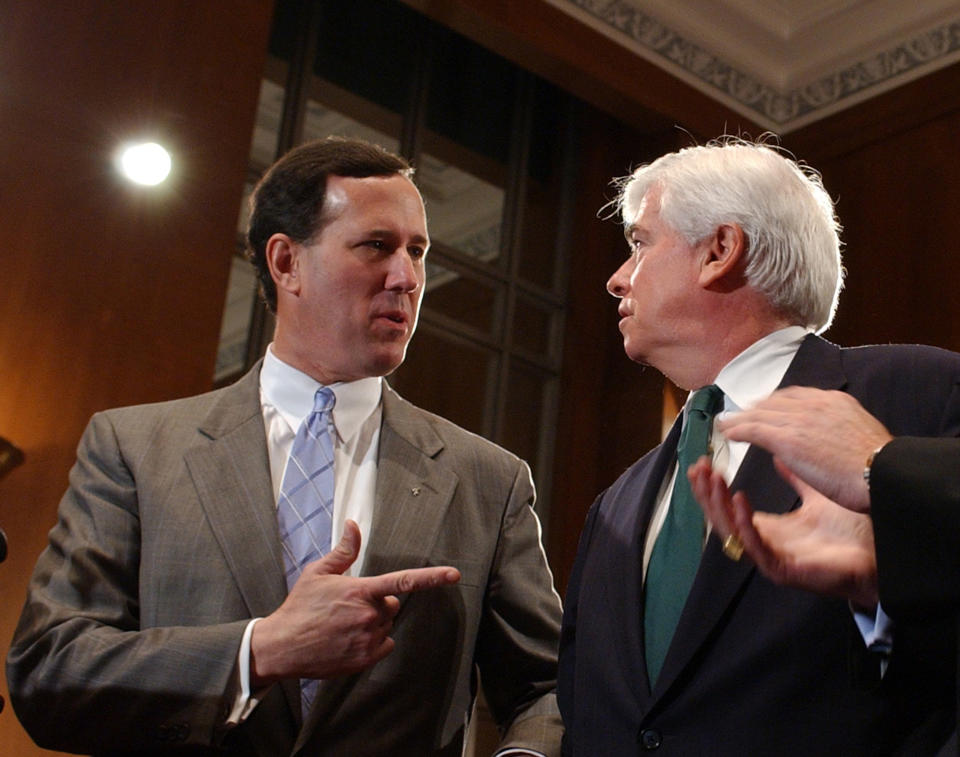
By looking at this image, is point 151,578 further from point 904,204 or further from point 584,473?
point 904,204

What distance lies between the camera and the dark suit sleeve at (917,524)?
1.27m

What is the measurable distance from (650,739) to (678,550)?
0.30 metres

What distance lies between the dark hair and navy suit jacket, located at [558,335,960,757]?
1.06 m

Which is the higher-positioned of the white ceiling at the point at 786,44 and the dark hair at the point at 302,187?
the white ceiling at the point at 786,44

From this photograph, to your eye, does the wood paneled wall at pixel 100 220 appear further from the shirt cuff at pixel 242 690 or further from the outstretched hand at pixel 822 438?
the outstretched hand at pixel 822 438

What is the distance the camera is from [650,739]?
1.66m

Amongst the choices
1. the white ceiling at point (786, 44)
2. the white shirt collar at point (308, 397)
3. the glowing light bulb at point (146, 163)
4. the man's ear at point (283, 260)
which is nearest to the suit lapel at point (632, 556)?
the white shirt collar at point (308, 397)

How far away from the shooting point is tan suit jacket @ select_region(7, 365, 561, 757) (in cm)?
187

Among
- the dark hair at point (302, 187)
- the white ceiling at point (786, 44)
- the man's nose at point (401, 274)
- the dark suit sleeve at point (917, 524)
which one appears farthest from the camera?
the white ceiling at point (786, 44)

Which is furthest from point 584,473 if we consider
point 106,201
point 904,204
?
point 106,201

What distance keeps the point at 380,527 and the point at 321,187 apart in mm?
822

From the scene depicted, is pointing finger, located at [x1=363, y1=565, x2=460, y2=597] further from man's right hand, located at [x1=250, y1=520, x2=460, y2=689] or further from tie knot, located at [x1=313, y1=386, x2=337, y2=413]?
tie knot, located at [x1=313, y1=386, x2=337, y2=413]

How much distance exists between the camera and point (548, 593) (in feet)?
7.22

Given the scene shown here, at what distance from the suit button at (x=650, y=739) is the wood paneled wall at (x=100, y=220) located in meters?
2.11
